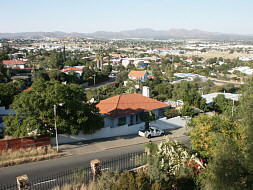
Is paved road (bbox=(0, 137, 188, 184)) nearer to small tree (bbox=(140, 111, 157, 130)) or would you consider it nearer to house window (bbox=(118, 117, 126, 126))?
house window (bbox=(118, 117, 126, 126))

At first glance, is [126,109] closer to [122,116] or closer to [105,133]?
[122,116]

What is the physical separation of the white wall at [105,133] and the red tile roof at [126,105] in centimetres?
155

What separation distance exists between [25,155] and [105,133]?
24.5 ft

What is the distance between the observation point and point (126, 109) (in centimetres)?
2630

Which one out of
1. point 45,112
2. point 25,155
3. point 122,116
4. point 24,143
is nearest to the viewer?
point 25,155

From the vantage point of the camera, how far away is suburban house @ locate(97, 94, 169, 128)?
25.3 metres

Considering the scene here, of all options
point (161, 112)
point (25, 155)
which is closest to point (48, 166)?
point (25, 155)

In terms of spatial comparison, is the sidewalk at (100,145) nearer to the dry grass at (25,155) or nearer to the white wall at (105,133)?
the white wall at (105,133)

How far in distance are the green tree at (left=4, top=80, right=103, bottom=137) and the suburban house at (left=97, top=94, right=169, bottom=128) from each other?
481 centimetres

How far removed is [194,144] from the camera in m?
14.4

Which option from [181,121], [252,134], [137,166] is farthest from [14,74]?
[252,134]

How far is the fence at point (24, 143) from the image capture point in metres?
17.3

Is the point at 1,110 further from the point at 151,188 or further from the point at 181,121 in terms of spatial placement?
the point at 151,188

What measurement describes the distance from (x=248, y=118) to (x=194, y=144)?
11.7 feet
